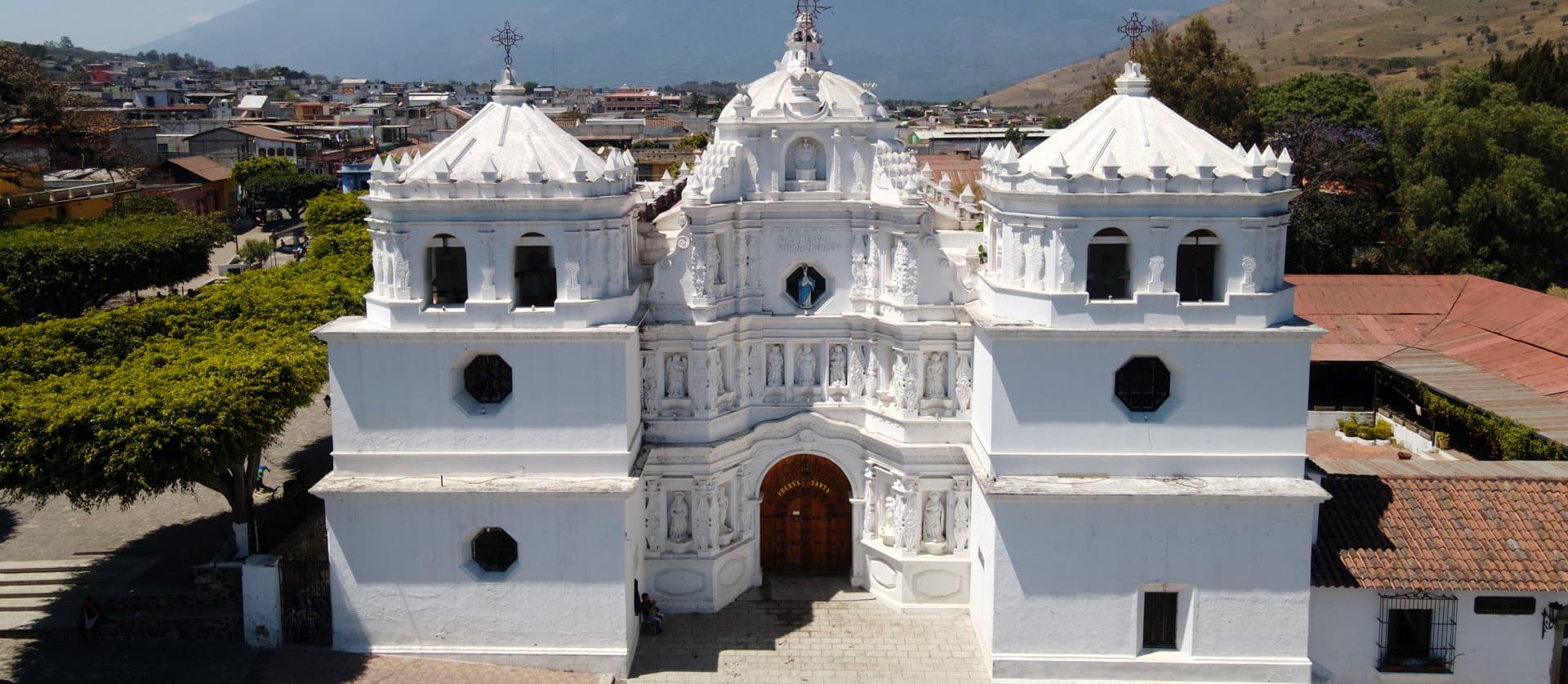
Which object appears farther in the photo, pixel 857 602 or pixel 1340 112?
pixel 1340 112

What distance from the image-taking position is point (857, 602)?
25.1 m

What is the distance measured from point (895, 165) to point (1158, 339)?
5813 millimetres

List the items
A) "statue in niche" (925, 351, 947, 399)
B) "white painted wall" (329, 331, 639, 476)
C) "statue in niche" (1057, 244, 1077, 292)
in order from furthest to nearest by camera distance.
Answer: "statue in niche" (925, 351, 947, 399), "white painted wall" (329, 331, 639, 476), "statue in niche" (1057, 244, 1077, 292)

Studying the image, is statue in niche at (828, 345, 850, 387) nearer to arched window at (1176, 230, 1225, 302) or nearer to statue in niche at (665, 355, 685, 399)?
statue in niche at (665, 355, 685, 399)

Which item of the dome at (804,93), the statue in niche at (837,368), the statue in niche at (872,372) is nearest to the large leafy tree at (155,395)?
the dome at (804,93)

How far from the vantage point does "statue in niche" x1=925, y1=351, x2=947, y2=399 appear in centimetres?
2395

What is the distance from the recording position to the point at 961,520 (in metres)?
24.4

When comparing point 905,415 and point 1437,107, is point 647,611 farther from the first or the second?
point 1437,107

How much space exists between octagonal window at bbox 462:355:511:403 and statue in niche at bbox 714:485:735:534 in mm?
4679

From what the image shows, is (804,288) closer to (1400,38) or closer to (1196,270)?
(1196,270)

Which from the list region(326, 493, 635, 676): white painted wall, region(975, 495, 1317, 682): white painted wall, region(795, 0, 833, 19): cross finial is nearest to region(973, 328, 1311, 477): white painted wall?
region(975, 495, 1317, 682): white painted wall

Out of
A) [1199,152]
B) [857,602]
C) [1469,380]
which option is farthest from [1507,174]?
[857,602]

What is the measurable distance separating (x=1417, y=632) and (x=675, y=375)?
13946 millimetres

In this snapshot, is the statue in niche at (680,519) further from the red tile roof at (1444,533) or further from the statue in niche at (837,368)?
the red tile roof at (1444,533)
